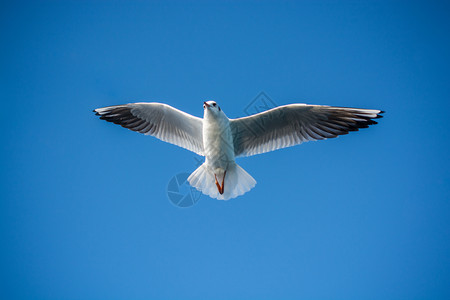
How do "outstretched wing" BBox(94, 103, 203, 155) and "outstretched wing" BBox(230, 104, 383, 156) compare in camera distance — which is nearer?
"outstretched wing" BBox(230, 104, 383, 156)

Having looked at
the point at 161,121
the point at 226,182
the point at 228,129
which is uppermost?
the point at 161,121

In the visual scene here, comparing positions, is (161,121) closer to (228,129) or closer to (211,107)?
(211,107)

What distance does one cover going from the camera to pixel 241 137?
20.1 ft

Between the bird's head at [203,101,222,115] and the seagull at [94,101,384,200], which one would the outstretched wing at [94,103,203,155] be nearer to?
the seagull at [94,101,384,200]

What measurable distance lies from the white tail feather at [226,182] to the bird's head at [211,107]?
943 mm

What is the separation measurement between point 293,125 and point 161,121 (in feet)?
7.16

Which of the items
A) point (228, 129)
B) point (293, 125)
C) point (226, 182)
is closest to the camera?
point (228, 129)

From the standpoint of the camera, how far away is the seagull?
5621 mm

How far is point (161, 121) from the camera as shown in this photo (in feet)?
20.2

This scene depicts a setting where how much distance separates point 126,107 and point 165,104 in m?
0.67

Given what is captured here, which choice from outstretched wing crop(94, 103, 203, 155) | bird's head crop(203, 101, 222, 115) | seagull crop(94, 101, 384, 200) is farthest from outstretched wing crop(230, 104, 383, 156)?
outstretched wing crop(94, 103, 203, 155)

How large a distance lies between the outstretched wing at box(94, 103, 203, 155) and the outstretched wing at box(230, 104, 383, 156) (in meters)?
0.68

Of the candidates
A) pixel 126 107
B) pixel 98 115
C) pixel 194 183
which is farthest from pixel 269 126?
pixel 98 115

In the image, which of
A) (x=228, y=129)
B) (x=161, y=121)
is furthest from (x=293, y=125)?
(x=161, y=121)
